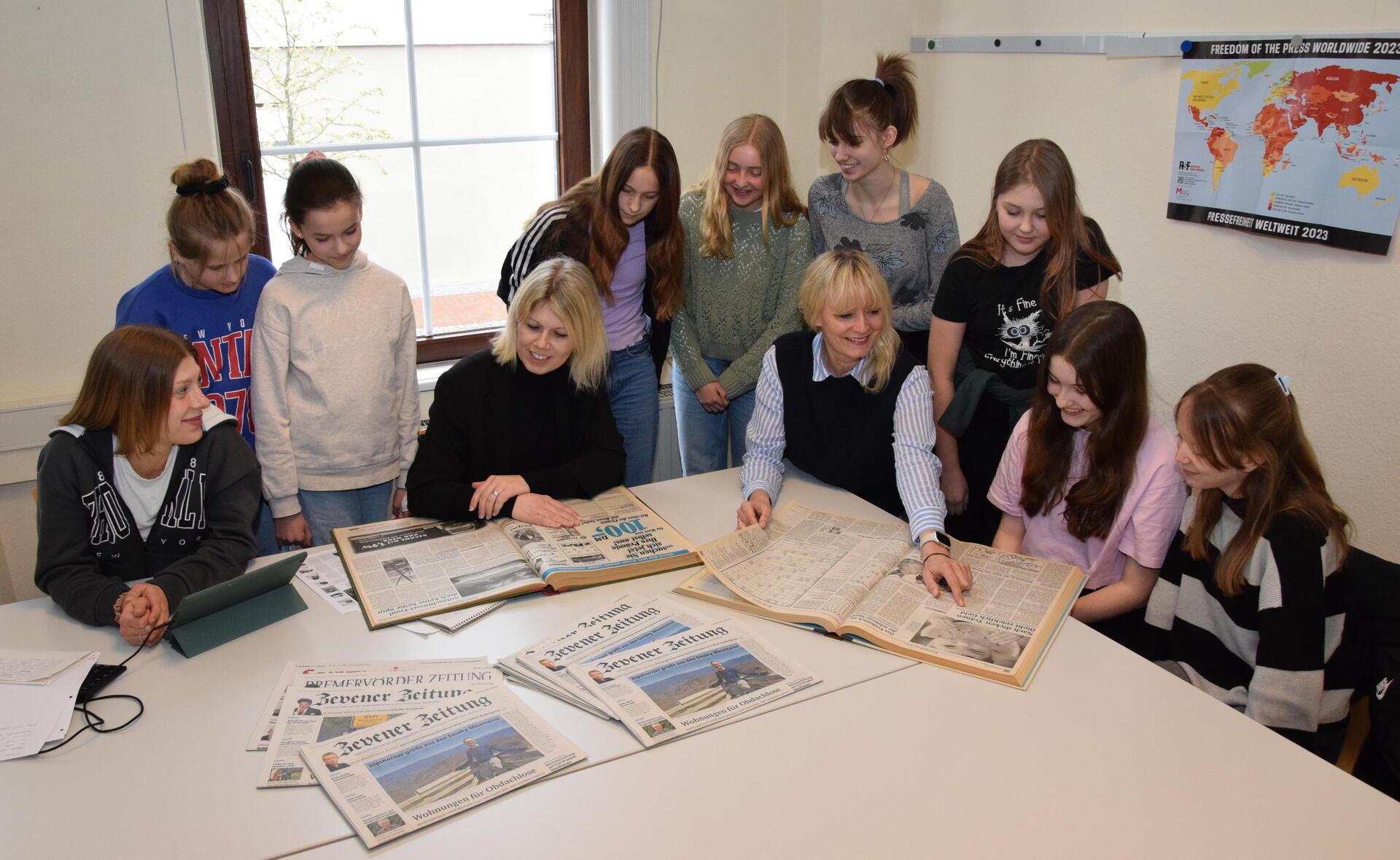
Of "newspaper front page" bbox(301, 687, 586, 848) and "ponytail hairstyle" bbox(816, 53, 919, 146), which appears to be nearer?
"newspaper front page" bbox(301, 687, 586, 848)

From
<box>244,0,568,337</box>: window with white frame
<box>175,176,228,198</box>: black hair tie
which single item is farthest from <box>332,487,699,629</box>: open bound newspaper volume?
<box>244,0,568,337</box>: window with white frame

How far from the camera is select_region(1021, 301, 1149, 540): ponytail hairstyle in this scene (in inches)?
75.0

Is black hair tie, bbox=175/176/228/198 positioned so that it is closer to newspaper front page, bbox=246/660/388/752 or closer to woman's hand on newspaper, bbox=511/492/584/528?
woman's hand on newspaper, bbox=511/492/584/528

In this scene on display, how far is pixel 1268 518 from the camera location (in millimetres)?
1692

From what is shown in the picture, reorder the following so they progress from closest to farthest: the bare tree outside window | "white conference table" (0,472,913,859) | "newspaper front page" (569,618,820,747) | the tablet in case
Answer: "white conference table" (0,472,913,859), "newspaper front page" (569,618,820,747), the tablet in case, the bare tree outside window

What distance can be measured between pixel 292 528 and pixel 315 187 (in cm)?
75

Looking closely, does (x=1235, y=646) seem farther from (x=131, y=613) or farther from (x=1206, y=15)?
(x=131, y=613)

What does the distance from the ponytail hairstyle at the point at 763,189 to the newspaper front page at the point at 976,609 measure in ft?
3.57

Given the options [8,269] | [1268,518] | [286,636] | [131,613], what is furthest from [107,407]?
[1268,518]

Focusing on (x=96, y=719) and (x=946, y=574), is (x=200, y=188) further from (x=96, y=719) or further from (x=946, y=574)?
(x=946, y=574)

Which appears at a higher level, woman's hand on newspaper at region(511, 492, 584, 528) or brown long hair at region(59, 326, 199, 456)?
brown long hair at region(59, 326, 199, 456)

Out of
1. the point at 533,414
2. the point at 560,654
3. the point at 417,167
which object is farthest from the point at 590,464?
the point at 417,167

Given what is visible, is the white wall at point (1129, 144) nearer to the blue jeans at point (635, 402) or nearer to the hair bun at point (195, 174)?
the blue jeans at point (635, 402)

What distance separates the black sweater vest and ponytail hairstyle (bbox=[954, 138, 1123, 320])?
0.37 metres
